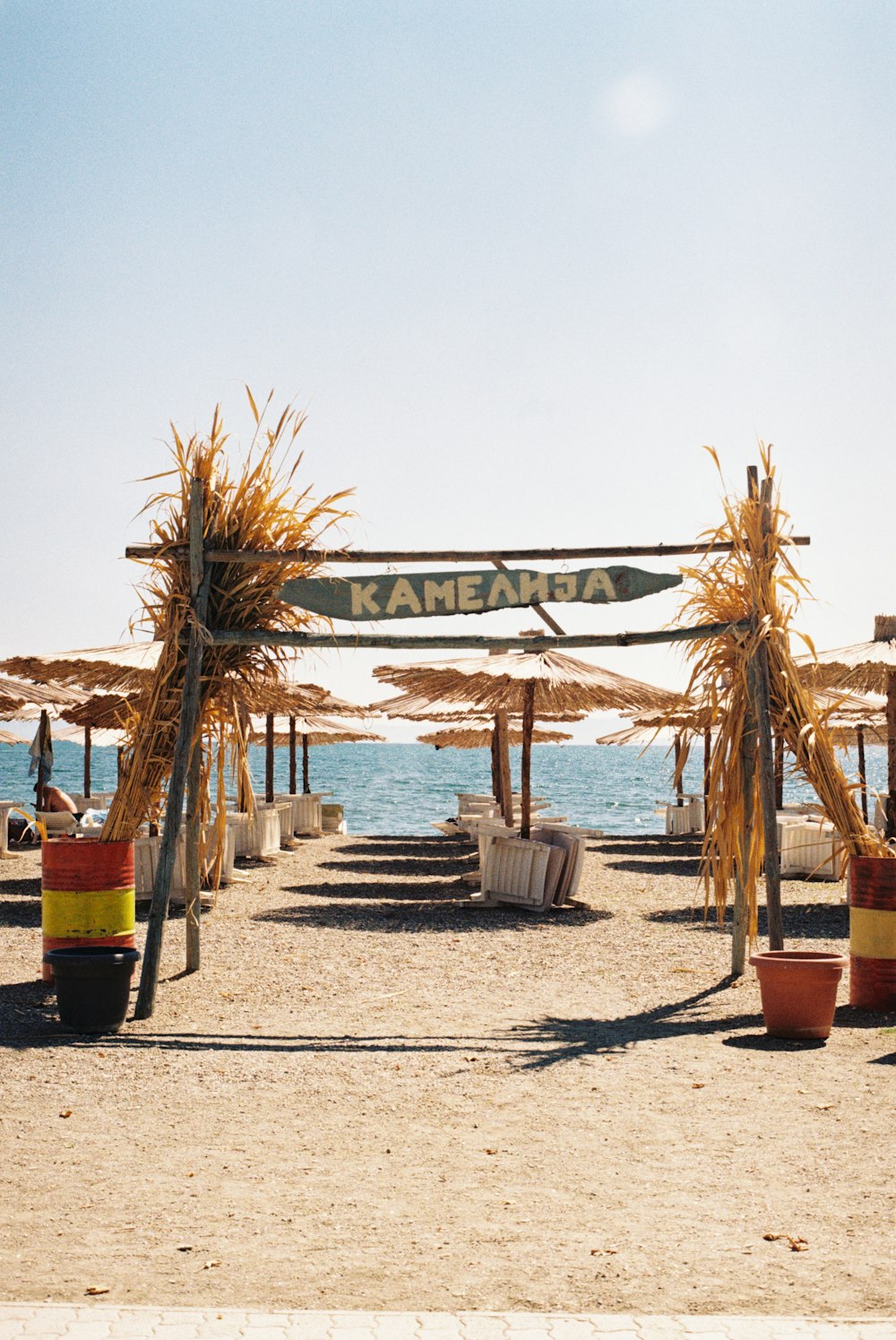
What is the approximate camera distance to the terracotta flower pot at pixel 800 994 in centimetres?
693

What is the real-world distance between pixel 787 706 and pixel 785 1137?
3.76 meters

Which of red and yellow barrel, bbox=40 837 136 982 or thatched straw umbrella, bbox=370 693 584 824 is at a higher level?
→ thatched straw umbrella, bbox=370 693 584 824

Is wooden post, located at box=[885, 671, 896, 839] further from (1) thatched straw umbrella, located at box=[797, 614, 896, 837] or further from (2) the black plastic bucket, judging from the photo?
(2) the black plastic bucket

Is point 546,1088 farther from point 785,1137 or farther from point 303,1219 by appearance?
point 303,1219

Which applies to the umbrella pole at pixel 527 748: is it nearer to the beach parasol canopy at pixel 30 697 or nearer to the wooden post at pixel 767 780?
the wooden post at pixel 767 780

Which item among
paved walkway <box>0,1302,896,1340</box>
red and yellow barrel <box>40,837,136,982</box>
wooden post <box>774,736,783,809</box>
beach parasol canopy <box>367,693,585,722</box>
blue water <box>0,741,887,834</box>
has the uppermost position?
beach parasol canopy <box>367,693,585,722</box>

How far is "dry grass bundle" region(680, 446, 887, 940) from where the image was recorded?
27.3 feet

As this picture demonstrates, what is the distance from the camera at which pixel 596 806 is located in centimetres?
6594

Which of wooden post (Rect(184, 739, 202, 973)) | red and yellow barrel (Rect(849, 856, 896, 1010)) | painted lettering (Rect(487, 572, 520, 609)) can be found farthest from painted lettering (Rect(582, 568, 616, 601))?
wooden post (Rect(184, 739, 202, 973))

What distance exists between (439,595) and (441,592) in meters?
0.03

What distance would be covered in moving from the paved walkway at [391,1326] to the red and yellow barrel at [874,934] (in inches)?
183

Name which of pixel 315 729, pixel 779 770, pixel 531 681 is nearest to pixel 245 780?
pixel 531 681

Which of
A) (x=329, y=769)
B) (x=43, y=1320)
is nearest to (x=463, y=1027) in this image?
(x=43, y=1320)

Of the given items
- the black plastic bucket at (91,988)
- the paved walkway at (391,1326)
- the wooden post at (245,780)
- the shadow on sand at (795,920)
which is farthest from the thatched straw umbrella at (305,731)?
the paved walkway at (391,1326)
